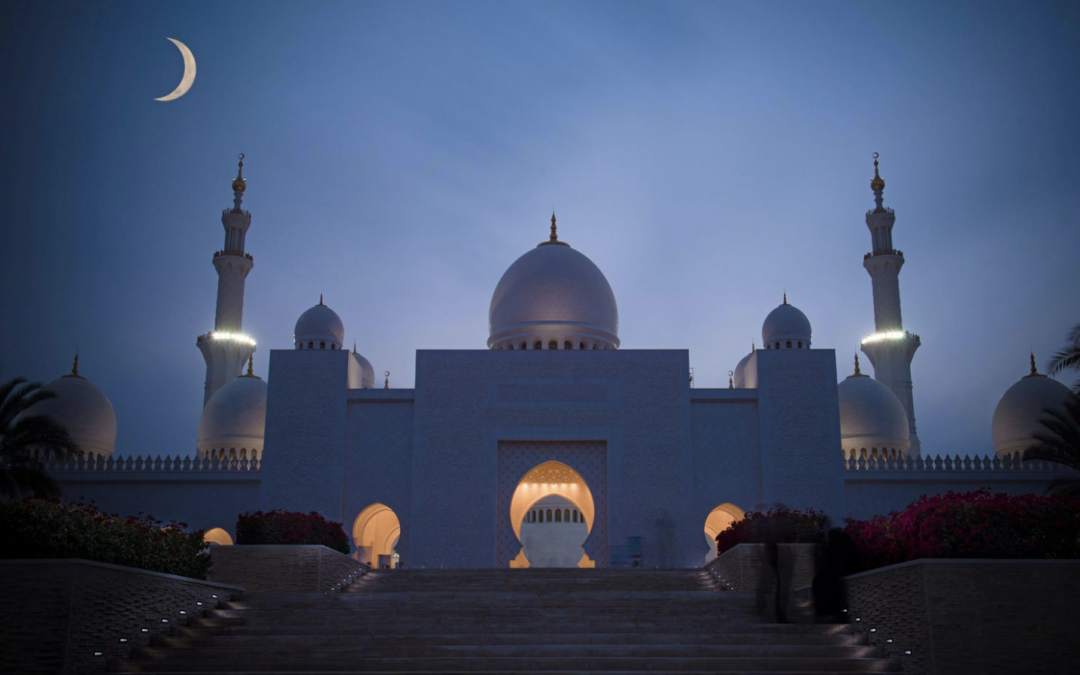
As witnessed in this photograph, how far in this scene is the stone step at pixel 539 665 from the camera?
779 centimetres

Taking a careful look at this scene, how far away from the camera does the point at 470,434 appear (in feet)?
60.4

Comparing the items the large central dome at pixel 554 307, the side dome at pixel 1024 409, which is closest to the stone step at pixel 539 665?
the large central dome at pixel 554 307

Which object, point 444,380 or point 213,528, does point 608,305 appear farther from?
point 213,528

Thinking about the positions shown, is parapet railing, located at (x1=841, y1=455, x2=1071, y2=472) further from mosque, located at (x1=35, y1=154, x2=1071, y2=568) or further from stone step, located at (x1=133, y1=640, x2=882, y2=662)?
stone step, located at (x1=133, y1=640, x2=882, y2=662)

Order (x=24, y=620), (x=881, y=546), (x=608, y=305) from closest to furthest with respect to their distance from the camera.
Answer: (x=24, y=620), (x=881, y=546), (x=608, y=305)

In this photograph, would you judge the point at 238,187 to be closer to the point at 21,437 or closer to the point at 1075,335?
the point at 21,437

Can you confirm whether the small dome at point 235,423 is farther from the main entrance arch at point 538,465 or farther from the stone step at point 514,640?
the stone step at point 514,640

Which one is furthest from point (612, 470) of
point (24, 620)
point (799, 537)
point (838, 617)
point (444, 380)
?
point (24, 620)

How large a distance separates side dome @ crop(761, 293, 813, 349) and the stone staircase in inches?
565

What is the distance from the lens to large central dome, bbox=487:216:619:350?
2108 centimetres

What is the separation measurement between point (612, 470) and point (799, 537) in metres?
6.05

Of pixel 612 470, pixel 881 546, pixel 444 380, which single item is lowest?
pixel 881 546

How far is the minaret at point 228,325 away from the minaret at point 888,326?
628 inches

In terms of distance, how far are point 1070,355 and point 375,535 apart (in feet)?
47.1
